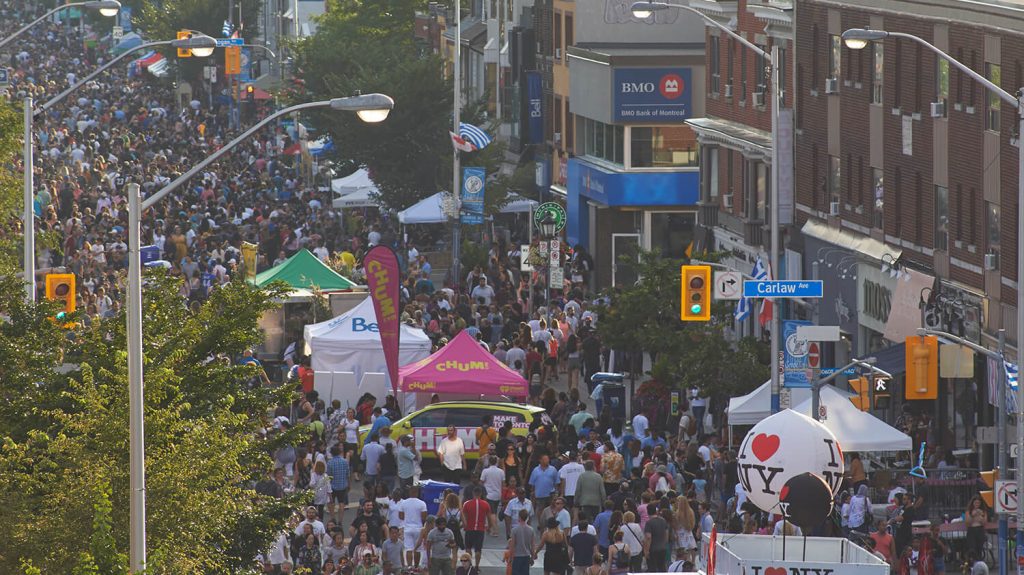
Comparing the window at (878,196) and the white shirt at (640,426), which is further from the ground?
the window at (878,196)

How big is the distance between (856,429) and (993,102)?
23.6 feet

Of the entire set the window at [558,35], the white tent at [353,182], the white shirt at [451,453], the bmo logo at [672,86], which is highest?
the window at [558,35]

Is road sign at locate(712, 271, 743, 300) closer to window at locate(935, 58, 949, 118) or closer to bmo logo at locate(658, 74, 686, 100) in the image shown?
window at locate(935, 58, 949, 118)

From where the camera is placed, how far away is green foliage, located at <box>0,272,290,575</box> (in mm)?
16703

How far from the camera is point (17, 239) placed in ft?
117

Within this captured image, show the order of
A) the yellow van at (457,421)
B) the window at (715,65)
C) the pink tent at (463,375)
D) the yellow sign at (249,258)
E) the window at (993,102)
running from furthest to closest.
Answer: the window at (715,65) → the yellow sign at (249,258) → the pink tent at (463,375) → the window at (993,102) → the yellow van at (457,421)

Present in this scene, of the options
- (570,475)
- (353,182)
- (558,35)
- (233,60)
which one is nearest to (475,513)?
(570,475)

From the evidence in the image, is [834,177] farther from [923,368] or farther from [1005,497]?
[1005,497]

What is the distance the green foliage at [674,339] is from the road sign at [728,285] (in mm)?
2058

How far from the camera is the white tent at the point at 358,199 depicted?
200ft

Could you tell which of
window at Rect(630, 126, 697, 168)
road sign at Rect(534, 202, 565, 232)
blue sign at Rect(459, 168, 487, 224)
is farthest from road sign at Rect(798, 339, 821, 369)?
window at Rect(630, 126, 697, 168)

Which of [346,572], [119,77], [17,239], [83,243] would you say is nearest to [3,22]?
[119,77]

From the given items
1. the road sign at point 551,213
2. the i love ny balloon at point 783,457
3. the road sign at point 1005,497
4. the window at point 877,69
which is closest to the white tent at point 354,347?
the road sign at point 551,213

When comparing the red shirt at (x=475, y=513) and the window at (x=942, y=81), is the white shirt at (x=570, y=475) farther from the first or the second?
the window at (x=942, y=81)
